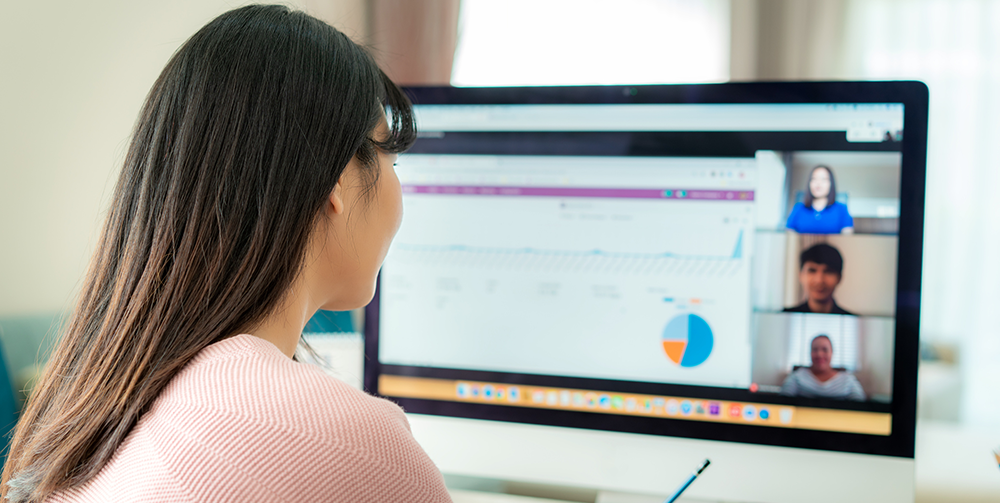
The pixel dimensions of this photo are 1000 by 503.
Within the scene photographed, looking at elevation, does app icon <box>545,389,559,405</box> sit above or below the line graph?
below

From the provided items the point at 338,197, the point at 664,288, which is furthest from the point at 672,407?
the point at 338,197

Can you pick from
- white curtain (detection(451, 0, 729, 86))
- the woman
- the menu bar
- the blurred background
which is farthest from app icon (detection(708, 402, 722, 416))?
white curtain (detection(451, 0, 729, 86))

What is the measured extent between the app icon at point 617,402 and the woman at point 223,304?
0.94 ft

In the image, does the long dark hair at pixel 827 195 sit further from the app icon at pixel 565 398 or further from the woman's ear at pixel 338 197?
the woman's ear at pixel 338 197

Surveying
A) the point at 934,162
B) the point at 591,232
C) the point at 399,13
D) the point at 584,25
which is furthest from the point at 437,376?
the point at 934,162

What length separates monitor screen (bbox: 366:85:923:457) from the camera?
1.90 ft

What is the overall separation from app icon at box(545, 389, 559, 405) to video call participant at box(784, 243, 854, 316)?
10.2 inches

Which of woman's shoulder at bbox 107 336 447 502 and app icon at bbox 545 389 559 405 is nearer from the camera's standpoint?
woman's shoulder at bbox 107 336 447 502

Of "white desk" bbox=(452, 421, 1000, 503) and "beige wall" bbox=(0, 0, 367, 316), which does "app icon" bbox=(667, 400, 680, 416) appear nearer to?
"white desk" bbox=(452, 421, 1000, 503)

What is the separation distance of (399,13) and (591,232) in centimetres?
155

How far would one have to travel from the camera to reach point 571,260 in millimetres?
649

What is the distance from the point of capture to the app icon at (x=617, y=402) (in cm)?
64

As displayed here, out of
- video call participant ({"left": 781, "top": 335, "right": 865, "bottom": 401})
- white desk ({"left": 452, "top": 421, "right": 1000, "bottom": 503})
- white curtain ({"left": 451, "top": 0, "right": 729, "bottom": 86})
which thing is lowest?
white desk ({"left": 452, "top": 421, "right": 1000, "bottom": 503})

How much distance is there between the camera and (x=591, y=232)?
64cm
